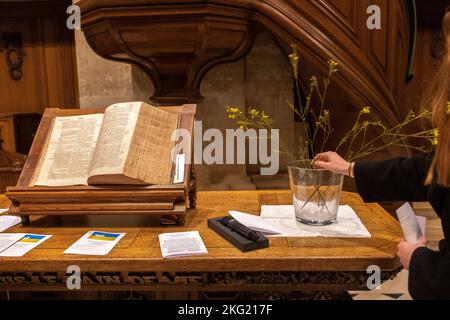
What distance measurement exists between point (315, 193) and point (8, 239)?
87 cm

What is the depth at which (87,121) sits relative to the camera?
1.49 metres

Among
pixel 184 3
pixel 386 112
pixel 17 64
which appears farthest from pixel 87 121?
pixel 17 64

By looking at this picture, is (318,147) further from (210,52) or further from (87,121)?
(87,121)

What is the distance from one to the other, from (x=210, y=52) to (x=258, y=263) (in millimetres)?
1644

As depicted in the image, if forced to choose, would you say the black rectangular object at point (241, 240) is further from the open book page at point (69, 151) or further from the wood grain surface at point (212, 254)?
the open book page at point (69, 151)

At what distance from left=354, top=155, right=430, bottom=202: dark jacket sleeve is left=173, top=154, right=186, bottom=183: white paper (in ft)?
1.67

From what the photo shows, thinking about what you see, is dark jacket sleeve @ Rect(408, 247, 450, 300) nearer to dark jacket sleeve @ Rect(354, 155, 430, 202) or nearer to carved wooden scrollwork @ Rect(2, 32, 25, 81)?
dark jacket sleeve @ Rect(354, 155, 430, 202)

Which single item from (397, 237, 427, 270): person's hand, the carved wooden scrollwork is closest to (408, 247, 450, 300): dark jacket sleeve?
(397, 237, 427, 270): person's hand

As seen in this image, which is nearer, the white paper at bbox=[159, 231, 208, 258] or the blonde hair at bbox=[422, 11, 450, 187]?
the blonde hair at bbox=[422, 11, 450, 187]

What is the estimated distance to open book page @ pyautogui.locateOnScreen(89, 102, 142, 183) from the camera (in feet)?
4.21

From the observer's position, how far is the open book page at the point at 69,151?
1.38 metres

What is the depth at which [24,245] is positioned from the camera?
120 cm

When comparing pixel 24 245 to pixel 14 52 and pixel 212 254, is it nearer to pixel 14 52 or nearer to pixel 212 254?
pixel 212 254

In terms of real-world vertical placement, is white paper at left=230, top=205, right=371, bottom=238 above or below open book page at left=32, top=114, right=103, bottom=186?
below
